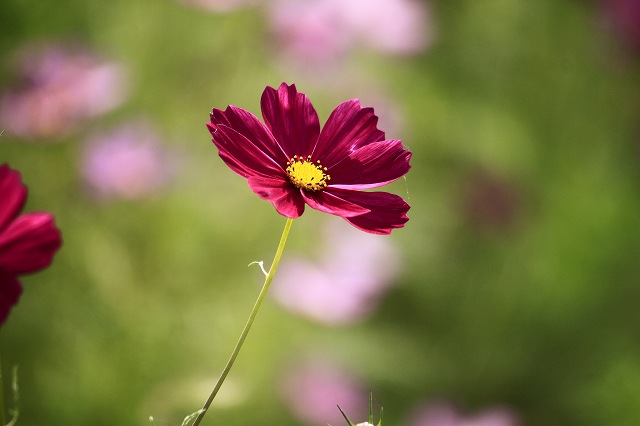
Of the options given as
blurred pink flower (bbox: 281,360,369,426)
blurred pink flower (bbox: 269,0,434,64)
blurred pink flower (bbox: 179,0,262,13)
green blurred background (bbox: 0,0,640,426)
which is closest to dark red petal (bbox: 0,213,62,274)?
green blurred background (bbox: 0,0,640,426)

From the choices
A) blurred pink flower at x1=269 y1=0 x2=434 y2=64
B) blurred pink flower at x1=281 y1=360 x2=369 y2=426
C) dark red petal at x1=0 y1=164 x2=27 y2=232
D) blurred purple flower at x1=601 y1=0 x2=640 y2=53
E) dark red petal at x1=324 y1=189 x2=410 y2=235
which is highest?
blurred purple flower at x1=601 y1=0 x2=640 y2=53

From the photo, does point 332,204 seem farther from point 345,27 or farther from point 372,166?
point 345,27

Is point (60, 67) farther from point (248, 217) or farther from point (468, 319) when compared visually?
point (468, 319)

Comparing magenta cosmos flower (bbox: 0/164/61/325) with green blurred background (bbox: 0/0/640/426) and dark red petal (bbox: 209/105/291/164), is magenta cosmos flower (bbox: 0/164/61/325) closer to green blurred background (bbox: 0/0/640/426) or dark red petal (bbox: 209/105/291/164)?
dark red petal (bbox: 209/105/291/164)

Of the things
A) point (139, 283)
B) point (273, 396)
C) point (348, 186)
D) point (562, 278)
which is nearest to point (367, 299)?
point (273, 396)

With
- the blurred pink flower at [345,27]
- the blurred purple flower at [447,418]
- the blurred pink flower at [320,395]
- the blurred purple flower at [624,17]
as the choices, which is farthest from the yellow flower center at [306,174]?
the blurred purple flower at [624,17]

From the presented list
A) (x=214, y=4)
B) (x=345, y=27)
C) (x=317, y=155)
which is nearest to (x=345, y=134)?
(x=317, y=155)
